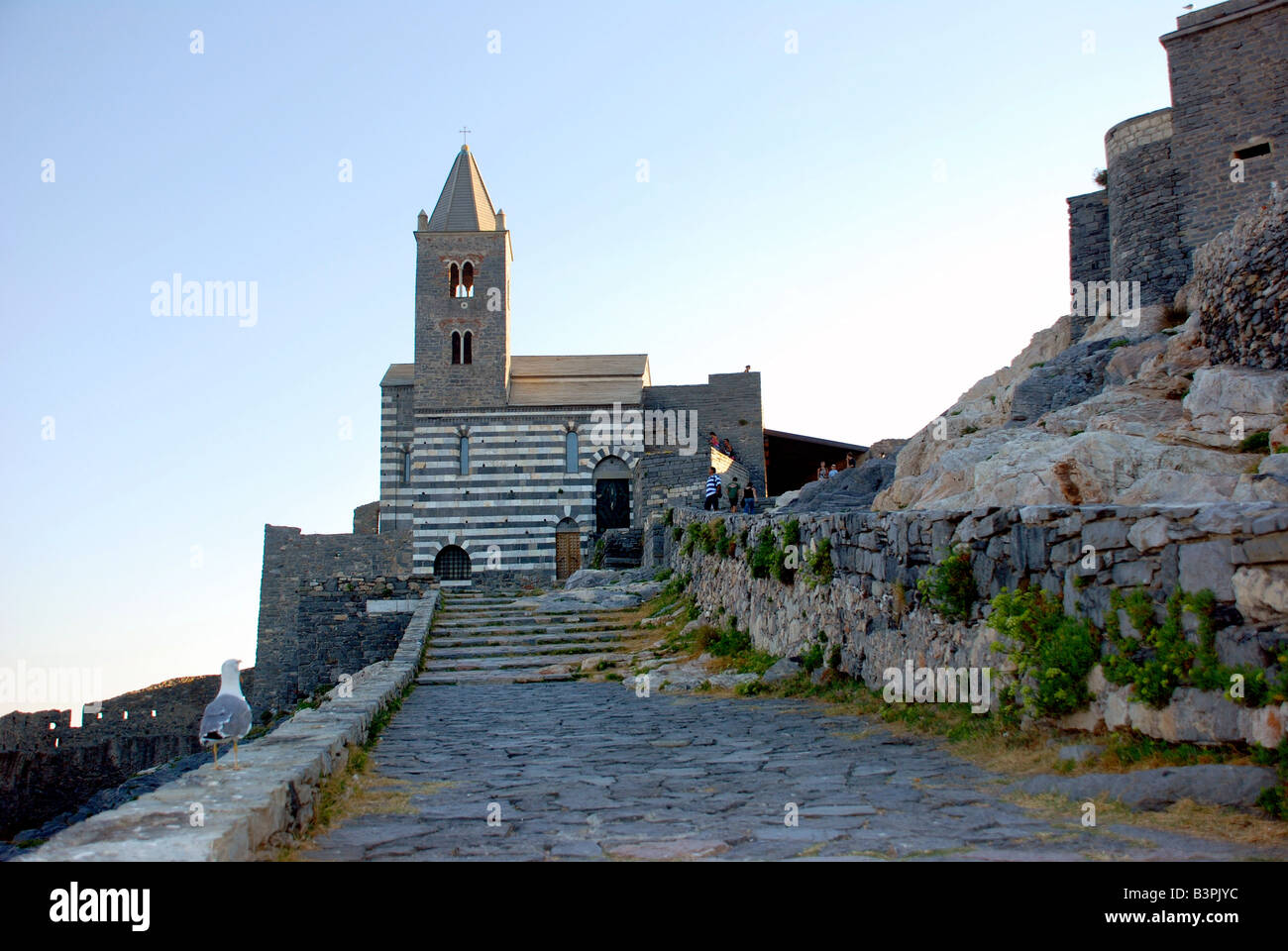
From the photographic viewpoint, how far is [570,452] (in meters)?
32.0

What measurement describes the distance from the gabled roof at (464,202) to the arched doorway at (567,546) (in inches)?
409

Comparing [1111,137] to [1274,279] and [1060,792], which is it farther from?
[1060,792]

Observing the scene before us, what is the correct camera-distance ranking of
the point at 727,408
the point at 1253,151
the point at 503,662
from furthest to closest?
the point at 727,408 → the point at 1253,151 → the point at 503,662

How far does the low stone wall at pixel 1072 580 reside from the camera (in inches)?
159

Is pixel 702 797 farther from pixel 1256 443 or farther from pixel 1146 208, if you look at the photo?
pixel 1146 208

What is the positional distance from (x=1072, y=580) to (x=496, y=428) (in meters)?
27.8

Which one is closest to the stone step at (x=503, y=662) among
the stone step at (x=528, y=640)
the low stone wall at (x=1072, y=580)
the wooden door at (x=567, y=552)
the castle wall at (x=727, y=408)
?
the stone step at (x=528, y=640)

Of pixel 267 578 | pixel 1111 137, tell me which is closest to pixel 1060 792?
pixel 1111 137

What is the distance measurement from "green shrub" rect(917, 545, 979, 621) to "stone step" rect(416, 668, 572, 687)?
6.25 m

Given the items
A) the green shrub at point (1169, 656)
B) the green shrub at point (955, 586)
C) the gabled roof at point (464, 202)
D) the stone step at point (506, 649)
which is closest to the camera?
the green shrub at point (1169, 656)

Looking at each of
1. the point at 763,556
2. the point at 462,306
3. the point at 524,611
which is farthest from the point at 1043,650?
the point at 462,306

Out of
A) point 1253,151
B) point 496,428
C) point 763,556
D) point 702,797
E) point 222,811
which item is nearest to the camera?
point 222,811

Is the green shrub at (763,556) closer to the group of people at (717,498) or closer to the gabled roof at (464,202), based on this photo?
the group of people at (717,498)

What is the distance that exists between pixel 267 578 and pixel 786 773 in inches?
1123
